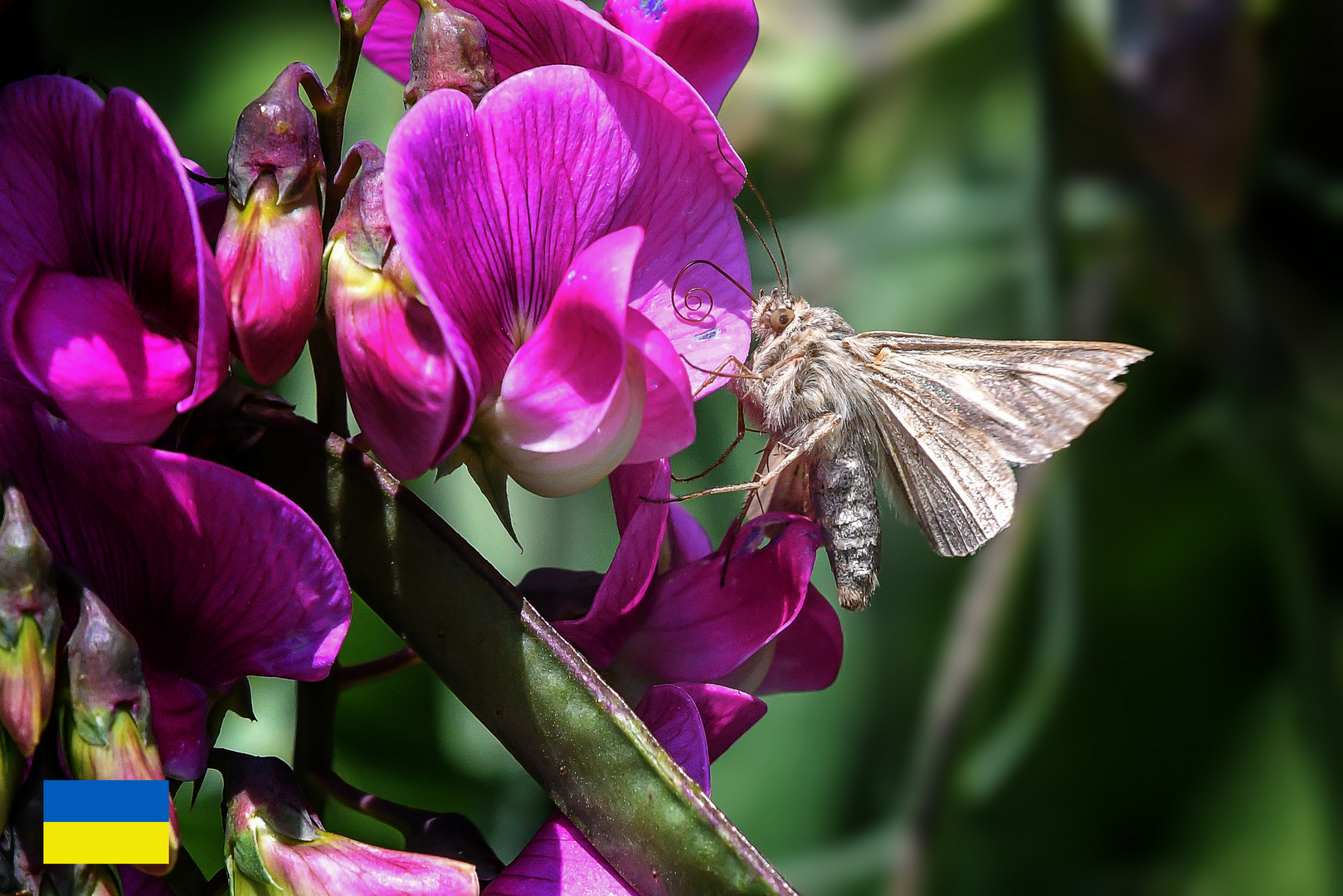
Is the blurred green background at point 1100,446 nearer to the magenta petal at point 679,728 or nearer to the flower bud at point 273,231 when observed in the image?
the magenta petal at point 679,728

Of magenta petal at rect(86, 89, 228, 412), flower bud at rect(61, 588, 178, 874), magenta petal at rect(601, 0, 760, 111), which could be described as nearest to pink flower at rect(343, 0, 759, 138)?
magenta petal at rect(601, 0, 760, 111)

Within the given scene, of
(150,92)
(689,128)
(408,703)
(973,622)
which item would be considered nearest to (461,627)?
(689,128)

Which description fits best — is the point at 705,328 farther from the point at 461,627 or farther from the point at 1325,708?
the point at 1325,708

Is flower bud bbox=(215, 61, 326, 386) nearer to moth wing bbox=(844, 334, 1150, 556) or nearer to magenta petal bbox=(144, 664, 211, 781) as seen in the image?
magenta petal bbox=(144, 664, 211, 781)

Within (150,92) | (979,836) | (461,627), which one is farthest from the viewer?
(979,836)

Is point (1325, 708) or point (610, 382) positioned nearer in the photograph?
point (610, 382)

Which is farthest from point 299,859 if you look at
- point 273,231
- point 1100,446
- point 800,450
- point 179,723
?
point 1100,446

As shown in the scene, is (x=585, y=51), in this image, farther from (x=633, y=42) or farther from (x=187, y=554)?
(x=187, y=554)
